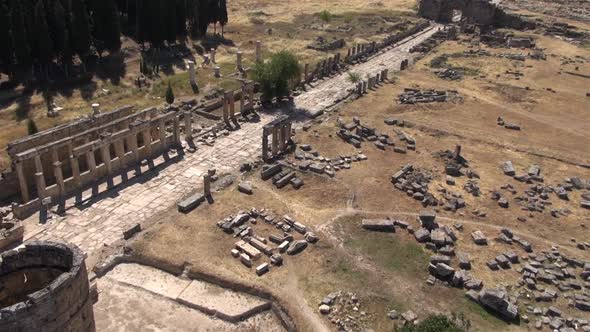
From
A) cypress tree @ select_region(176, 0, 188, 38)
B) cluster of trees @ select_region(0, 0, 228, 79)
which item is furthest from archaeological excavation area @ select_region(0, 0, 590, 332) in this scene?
cypress tree @ select_region(176, 0, 188, 38)

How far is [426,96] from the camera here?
4184 cm

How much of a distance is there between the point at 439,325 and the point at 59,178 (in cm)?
1870

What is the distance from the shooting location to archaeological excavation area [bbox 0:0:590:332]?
18672mm

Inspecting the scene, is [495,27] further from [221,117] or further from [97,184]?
[97,184]

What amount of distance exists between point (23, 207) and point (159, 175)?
6.86m

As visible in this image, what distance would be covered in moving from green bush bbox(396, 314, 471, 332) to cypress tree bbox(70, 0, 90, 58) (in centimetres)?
3731

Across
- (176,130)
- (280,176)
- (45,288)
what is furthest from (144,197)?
(45,288)

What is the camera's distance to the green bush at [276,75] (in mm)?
38312

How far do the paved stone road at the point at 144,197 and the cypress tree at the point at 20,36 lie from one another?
19.0 meters

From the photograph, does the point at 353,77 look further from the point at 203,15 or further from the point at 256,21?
the point at 256,21

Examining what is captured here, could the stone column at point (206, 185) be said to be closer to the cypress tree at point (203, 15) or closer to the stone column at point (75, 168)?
the stone column at point (75, 168)

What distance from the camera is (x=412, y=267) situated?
69.5ft

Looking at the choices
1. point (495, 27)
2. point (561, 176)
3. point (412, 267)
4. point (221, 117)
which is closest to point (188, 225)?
point (412, 267)

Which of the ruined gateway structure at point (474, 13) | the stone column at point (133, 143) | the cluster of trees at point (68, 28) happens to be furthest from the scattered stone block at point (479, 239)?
the ruined gateway structure at point (474, 13)
